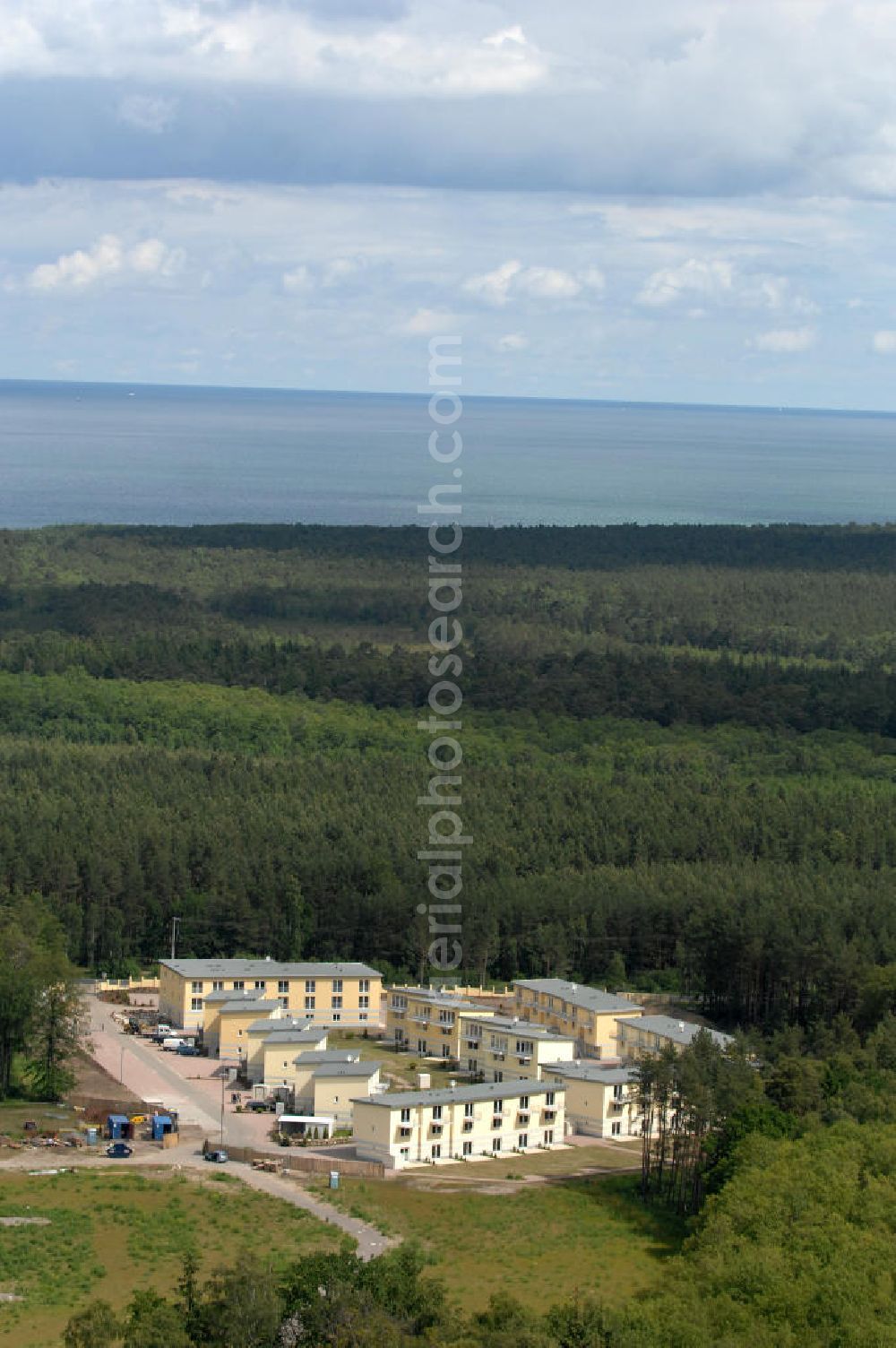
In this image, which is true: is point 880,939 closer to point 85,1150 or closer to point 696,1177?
point 696,1177

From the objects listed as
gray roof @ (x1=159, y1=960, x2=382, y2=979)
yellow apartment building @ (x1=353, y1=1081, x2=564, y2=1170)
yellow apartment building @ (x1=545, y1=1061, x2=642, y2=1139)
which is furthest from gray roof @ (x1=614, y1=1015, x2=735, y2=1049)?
gray roof @ (x1=159, y1=960, x2=382, y2=979)

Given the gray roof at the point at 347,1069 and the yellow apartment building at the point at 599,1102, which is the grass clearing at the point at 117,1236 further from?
the yellow apartment building at the point at 599,1102

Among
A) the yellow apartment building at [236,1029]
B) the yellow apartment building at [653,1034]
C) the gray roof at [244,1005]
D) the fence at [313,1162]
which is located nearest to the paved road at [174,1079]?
the yellow apartment building at [236,1029]

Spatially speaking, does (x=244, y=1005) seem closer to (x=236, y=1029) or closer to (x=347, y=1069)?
(x=236, y=1029)

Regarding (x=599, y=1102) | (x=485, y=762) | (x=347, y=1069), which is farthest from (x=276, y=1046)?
(x=485, y=762)

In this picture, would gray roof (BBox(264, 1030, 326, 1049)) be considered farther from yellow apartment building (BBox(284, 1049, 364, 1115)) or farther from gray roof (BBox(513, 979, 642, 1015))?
gray roof (BBox(513, 979, 642, 1015))

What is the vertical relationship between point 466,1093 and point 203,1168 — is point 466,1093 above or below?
above
